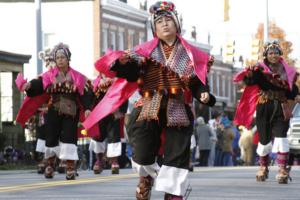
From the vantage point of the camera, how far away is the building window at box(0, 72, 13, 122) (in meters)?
36.2

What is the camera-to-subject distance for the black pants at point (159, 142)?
9.80 m

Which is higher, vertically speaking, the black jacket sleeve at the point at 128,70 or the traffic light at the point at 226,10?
the traffic light at the point at 226,10

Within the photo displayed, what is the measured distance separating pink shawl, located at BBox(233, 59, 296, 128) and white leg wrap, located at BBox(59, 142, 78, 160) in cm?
264

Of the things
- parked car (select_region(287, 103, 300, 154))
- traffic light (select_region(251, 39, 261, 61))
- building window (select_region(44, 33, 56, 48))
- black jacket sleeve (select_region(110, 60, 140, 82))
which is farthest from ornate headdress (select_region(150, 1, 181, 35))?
building window (select_region(44, 33, 56, 48))

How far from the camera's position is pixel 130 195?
1230cm

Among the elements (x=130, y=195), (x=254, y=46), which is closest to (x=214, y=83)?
(x=254, y=46)

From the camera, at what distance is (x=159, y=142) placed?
33.0 ft

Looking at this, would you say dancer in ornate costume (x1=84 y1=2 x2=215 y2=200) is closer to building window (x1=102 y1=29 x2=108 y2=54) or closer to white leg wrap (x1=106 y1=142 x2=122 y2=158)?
white leg wrap (x1=106 y1=142 x2=122 y2=158)

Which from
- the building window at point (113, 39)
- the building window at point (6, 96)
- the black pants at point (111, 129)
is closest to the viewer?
the black pants at point (111, 129)

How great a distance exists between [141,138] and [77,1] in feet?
177

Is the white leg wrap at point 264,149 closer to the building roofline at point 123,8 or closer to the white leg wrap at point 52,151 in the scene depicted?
the white leg wrap at point 52,151

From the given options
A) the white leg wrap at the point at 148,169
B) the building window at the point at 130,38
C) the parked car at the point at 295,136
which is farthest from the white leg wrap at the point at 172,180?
the building window at the point at 130,38

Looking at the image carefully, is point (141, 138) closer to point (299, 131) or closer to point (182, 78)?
point (182, 78)

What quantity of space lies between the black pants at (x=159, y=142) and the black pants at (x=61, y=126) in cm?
706
